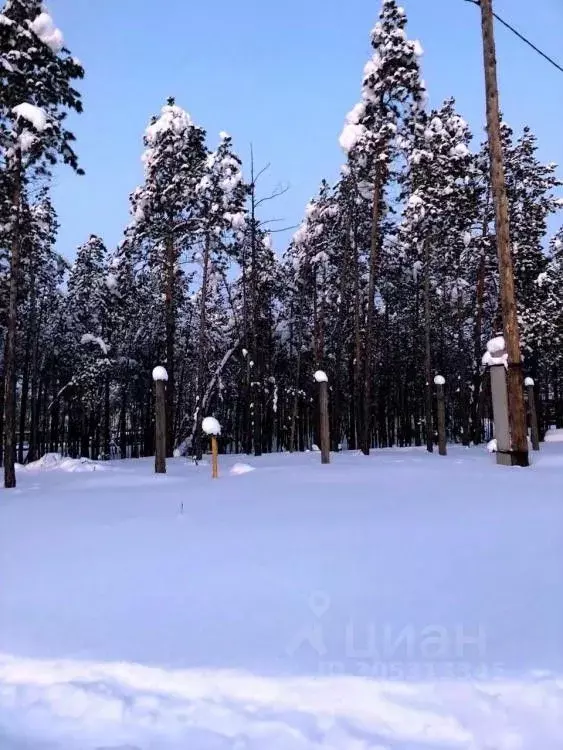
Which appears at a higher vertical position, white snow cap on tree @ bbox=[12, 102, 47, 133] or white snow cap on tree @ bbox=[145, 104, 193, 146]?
white snow cap on tree @ bbox=[145, 104, 193, 146]

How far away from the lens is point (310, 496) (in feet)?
20.2

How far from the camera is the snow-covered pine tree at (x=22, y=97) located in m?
10.9

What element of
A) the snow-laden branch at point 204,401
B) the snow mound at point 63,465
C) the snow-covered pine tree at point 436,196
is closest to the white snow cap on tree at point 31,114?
the snow mound at point 63,465

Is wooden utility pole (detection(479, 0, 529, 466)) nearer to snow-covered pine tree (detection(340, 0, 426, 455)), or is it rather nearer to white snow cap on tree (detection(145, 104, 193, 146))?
snow-covered pine tree (detection(340, 0, 426, 455))

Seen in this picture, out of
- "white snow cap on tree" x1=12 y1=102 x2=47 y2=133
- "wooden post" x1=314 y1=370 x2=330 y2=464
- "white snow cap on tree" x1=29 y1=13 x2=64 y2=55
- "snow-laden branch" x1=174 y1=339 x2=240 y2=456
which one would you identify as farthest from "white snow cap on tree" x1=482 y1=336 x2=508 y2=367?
"white snow cap on tree" x1=29 y1=13 x2=64 y2=55

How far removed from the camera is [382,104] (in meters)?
18.1

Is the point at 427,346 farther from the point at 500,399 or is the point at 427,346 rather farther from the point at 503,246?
the point at 503,246

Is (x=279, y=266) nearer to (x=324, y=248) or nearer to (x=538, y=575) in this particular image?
(x=324, y=248)

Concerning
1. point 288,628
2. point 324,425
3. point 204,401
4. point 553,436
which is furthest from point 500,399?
point 553,436

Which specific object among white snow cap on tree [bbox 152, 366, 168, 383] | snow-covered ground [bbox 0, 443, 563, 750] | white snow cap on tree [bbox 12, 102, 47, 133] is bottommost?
snow-covered ground [bbox 0, 443, 563, 750]

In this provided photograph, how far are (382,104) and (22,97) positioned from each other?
11451 mm

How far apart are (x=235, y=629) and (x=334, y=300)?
2296 cm

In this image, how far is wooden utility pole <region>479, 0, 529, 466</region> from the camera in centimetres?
905

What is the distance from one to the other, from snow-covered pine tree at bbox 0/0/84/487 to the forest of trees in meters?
0.04
